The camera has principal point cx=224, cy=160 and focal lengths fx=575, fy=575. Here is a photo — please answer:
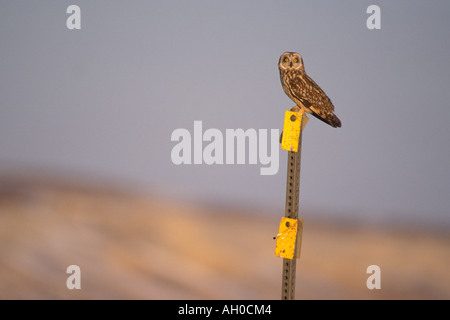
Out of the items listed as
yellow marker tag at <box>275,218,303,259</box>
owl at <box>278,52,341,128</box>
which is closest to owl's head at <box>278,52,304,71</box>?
owl at <box>278,52,341,128</box>

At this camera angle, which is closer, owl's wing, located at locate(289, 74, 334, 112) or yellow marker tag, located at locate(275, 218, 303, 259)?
yellow marker tag, located at locate(275, 218, 303, 259)

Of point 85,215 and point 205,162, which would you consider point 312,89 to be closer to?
point 205,162

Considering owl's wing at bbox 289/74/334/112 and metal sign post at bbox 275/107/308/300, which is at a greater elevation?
owl's wing at bbox 289/74/334/112

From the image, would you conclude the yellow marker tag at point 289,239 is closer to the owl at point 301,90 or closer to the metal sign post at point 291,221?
the metal sign post at point 291,221

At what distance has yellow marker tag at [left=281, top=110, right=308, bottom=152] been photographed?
2678 mm

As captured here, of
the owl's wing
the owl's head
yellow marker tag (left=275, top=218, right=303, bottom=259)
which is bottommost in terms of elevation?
yellow marker tag (left=275, top=218, right=303, bottom=259)

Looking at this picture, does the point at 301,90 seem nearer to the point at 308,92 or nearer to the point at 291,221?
the point at 308,92

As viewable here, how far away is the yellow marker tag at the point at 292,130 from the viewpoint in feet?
8.79

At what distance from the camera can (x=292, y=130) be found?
8.86 feet

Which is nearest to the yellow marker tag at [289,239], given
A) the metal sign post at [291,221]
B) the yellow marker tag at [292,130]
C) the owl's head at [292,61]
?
the metal sign post at [291,221]

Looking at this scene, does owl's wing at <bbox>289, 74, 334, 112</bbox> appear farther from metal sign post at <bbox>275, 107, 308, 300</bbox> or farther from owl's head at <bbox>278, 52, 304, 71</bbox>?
metal sign post at <bbox>275, 107, 308, 300</bbox>

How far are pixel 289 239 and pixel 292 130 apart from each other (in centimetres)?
51

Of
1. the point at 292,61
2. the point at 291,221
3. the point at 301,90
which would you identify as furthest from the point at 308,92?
the point at 291,221

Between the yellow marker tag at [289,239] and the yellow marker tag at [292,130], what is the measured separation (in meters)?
0.34
